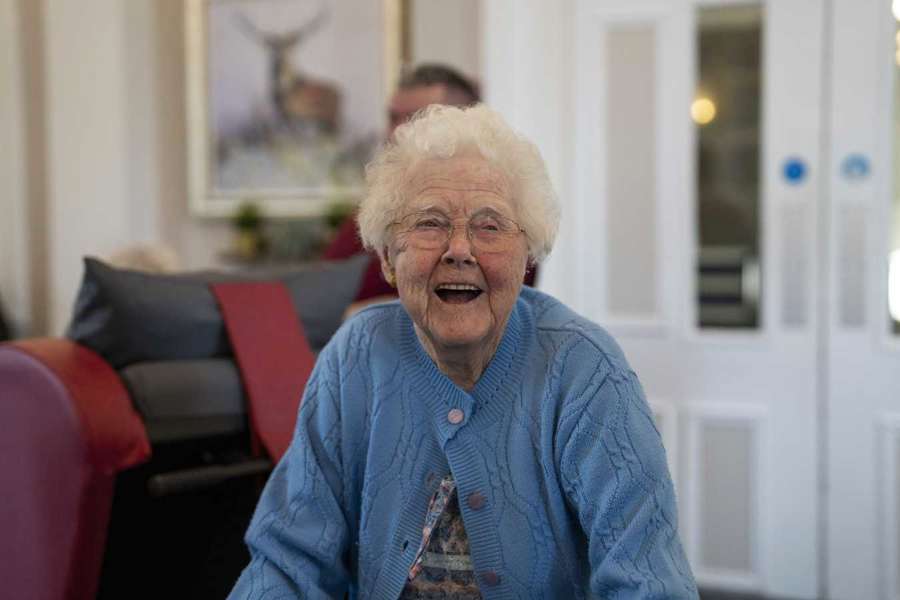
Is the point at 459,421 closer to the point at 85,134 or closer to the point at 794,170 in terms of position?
the point at 794,170

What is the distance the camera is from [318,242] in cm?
387

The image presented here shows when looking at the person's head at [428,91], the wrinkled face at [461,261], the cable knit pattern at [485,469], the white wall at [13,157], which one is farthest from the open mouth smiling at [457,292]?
the white wall at [13,157]

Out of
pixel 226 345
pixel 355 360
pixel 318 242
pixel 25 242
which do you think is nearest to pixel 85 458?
pixel 226 345

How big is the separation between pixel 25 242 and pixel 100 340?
263 cm

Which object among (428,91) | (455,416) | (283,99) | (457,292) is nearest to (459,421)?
(455,416)

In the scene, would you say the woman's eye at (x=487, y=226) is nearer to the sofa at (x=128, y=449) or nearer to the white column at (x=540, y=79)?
the sofa at (x=128, y=449)

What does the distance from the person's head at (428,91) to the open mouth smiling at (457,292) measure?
109 centimetres

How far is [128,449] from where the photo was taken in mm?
1483

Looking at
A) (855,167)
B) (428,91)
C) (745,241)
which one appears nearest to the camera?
(428,91)

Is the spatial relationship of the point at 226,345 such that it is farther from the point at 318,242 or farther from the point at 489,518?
the point at 318,242

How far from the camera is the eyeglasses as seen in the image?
1.24 metres

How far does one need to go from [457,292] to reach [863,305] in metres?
1.88

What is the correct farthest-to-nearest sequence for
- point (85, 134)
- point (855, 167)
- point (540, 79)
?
point (85, 134) → point (540, 79) → point (855, 167)

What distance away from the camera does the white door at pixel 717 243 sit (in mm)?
2730
